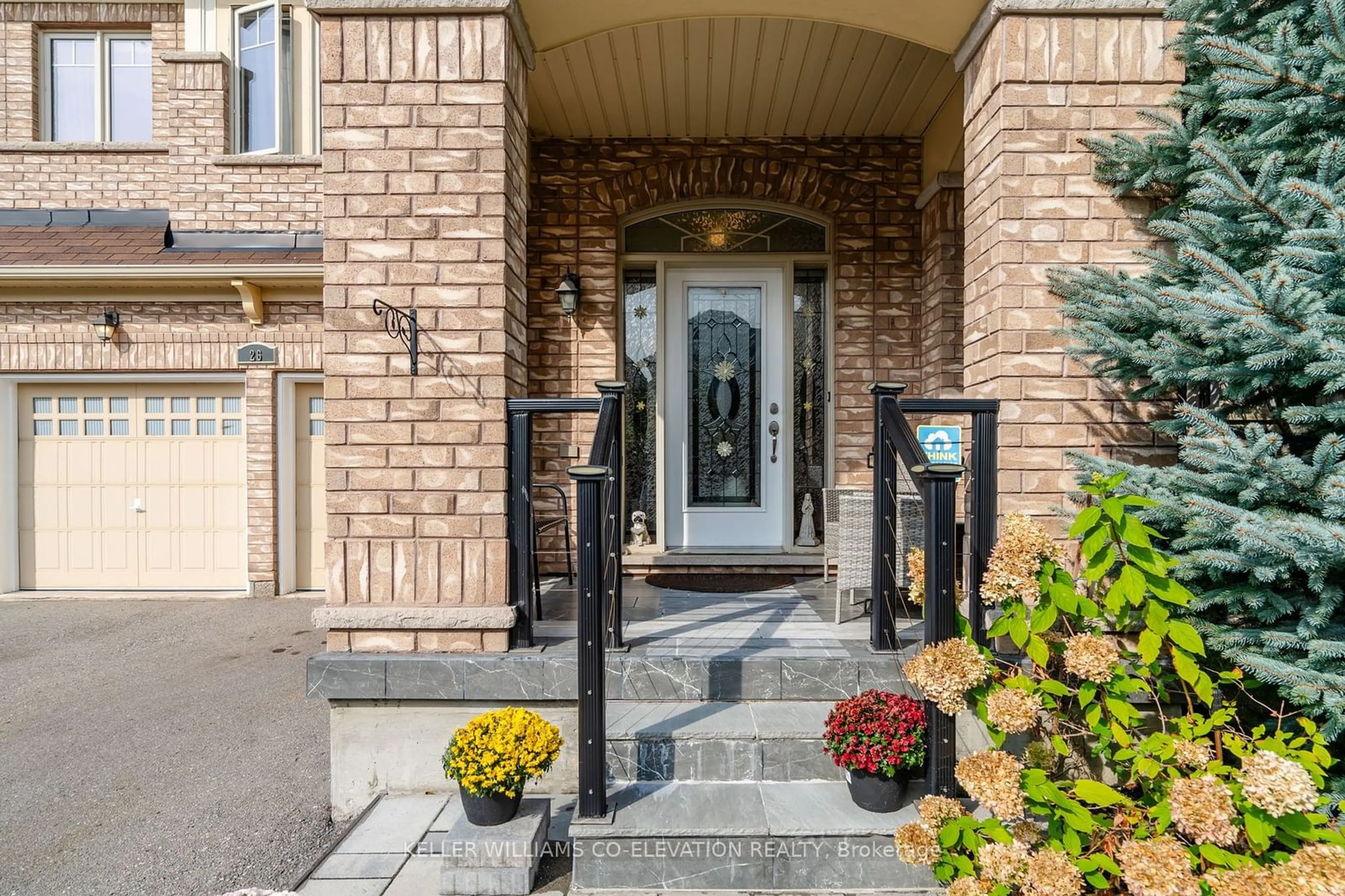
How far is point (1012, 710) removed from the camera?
181cm

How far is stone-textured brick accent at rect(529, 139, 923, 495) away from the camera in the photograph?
4613 mm

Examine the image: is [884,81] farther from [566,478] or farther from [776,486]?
[566,478]

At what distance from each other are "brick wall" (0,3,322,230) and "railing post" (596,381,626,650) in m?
4.18

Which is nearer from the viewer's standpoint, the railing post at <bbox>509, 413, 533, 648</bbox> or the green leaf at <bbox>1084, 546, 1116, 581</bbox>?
the green leaf at <bbox>1084, 546, 1116, 581</bbox>

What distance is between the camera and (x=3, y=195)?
5695mm

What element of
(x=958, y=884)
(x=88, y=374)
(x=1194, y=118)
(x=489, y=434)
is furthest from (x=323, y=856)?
(x=88, y=374)

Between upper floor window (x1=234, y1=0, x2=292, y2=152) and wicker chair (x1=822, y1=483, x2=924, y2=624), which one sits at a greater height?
upper floor window (x1=234, y1=0, x2=292, y2=152)

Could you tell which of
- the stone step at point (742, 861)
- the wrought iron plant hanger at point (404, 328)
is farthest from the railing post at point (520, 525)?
the stone step at point (742, 861)

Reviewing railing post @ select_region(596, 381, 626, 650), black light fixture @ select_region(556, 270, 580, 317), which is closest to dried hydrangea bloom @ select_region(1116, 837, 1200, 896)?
railing post @ select_region(596, 381, 626, 650)

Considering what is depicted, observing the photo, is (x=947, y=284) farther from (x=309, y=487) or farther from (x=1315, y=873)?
(x=309, y=487)

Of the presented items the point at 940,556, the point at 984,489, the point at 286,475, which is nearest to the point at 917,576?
the point at 940,556

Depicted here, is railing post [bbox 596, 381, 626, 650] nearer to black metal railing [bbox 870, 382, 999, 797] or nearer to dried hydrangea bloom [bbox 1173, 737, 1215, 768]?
black metal railing [bbox 870, 382, 999, 797]

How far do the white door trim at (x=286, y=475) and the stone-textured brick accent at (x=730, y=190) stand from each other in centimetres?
228

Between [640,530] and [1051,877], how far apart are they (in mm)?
3355
